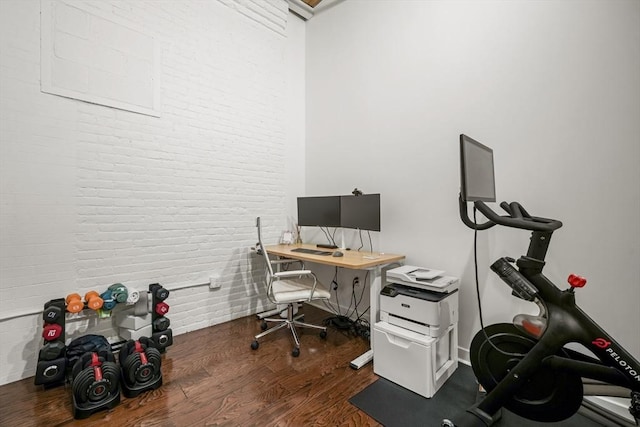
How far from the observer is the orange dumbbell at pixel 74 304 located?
78.5 inches

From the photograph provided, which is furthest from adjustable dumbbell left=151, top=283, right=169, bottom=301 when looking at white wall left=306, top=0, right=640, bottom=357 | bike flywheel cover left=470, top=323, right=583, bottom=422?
bike flywheel cover left=470, top=323, right=583, bottom=422

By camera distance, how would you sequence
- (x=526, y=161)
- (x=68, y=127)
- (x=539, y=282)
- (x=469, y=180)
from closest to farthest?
(x=539, y=282), (x=469, y=180), (x=526, y=161), (x=68, y=127)

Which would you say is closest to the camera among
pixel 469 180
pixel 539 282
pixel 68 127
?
pixel 539 282

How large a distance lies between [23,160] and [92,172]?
39 cm

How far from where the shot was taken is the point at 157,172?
2.56 meters

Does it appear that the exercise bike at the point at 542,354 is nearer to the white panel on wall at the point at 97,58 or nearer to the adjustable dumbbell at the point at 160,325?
the adjustable dumbbell at the point at 160,325

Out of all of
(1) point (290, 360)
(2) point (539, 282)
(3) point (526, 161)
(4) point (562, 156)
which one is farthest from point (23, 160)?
(4) point (562, 156)

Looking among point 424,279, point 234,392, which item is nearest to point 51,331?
point 234,392

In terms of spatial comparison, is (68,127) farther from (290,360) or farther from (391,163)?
(391,163)

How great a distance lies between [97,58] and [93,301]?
1936 millimetres

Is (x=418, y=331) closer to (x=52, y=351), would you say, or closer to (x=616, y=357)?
(x=616, y=357)

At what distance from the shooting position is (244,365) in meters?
2.16

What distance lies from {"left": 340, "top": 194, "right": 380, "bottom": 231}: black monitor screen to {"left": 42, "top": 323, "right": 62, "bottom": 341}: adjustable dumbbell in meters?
2.35

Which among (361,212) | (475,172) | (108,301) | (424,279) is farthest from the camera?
(361,212)
